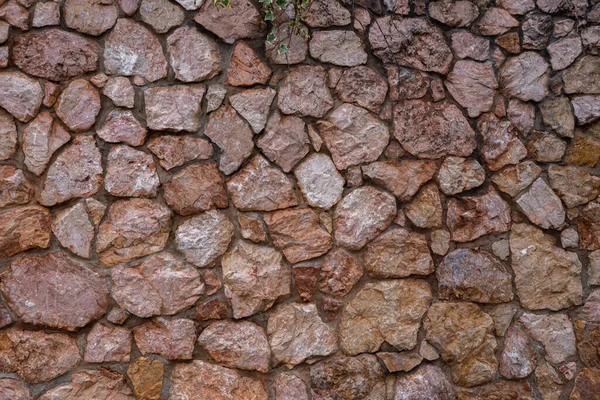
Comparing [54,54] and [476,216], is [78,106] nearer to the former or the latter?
[54,54]

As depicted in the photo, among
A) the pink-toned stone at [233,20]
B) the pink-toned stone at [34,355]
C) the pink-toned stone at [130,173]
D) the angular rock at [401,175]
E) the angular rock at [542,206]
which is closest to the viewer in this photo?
the pink-toned stone at [34,355]

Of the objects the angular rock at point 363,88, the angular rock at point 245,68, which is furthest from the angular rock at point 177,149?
the angular rock at point 363,88

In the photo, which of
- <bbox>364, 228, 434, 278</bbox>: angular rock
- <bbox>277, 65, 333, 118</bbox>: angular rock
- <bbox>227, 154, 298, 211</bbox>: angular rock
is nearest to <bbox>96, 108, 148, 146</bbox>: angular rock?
<bbox>227, 154, 298, 211</bbox>: angular rock

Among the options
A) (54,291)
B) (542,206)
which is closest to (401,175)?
(542,206)

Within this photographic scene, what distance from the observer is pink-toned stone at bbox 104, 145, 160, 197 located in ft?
6.68

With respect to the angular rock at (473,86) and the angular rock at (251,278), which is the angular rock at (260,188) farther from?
the angular rock at (473,86)

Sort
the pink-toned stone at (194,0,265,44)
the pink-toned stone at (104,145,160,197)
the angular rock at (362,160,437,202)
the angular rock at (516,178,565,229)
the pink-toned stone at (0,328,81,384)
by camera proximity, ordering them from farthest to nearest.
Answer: the angular rock at (516,178,565,229) < the angular rock at (362,160,437,202) < the pink-toned stone at (194,0,265,44) < the pink-toned stone at (104,145,160,197) < the pink-toned stone at (0,328,81,384)

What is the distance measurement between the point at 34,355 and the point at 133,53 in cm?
110

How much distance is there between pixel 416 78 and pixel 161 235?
117 centimetres

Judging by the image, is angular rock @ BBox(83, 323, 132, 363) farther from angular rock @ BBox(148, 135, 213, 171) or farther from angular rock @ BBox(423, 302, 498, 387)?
angular rock @ BBox(423, 302, 498, 387)

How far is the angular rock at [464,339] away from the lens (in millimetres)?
2260

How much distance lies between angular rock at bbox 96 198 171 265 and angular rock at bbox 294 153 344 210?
Answer: 1.69ft

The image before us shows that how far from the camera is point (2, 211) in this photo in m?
1.94

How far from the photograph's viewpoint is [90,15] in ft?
6.74
